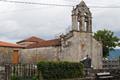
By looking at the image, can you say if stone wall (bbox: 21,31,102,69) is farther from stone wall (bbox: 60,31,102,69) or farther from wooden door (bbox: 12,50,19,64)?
wooden door (bbox: 12,50,19,64)

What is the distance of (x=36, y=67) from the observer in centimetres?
2617

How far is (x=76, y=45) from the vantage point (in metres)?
39.6

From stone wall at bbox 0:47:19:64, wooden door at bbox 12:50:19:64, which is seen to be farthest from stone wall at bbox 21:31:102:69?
stone wall at bbox 0:47:19:64

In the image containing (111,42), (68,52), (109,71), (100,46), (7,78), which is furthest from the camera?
(111,42)

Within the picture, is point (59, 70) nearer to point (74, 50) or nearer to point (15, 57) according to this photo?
point (74, 50)

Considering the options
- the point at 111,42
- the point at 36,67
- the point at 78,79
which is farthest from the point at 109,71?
the point at 111,42

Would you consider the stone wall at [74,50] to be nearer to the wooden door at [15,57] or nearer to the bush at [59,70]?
the wooden door at [15,57]

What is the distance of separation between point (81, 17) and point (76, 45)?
327 centimetres

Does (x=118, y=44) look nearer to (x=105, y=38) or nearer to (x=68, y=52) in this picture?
(x=105, y=38)

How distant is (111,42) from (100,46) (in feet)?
29.5

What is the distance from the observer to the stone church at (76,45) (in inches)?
1528

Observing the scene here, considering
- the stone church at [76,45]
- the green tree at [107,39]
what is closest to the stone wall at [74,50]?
the stone church at [76,45]

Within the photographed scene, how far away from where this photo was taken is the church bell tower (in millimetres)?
38594

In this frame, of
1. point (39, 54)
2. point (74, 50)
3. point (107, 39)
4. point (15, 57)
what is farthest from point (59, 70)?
point (107, 39)
